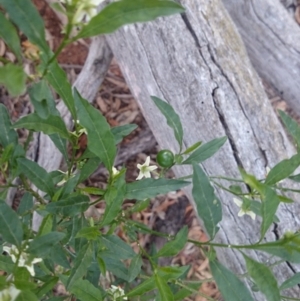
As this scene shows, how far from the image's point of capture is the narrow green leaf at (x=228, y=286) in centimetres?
96

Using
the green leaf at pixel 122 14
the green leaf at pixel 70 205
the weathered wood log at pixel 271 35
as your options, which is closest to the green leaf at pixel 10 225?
the green leaf at pixel 70 205

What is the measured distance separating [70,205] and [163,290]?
0.25m

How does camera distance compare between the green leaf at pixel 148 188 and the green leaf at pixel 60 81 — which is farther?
the green leaf at pixel 148 188

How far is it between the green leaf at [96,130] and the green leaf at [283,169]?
0.35m

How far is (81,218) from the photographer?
3.43 ft

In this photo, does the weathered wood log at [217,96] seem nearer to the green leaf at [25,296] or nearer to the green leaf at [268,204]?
the green leaf at [268,204]

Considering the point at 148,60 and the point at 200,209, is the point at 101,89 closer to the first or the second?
the point at 148,60

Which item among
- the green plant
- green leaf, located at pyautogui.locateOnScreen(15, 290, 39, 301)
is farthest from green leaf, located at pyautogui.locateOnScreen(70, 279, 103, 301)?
green leaf, located at pyautogui.locateOnScreen(15, 290, 39, 301)

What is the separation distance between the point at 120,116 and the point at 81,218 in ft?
6.56

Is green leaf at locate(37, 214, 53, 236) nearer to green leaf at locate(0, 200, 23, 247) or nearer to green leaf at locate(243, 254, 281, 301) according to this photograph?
green leaf at locate(0, 200, 23, 247)

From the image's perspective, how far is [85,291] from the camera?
1.00 meters

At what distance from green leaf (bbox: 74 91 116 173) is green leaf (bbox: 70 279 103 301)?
269 millimetres

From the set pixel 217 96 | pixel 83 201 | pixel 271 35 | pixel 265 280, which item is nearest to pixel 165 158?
pixel 83 201

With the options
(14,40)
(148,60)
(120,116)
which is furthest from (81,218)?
(120,116)
